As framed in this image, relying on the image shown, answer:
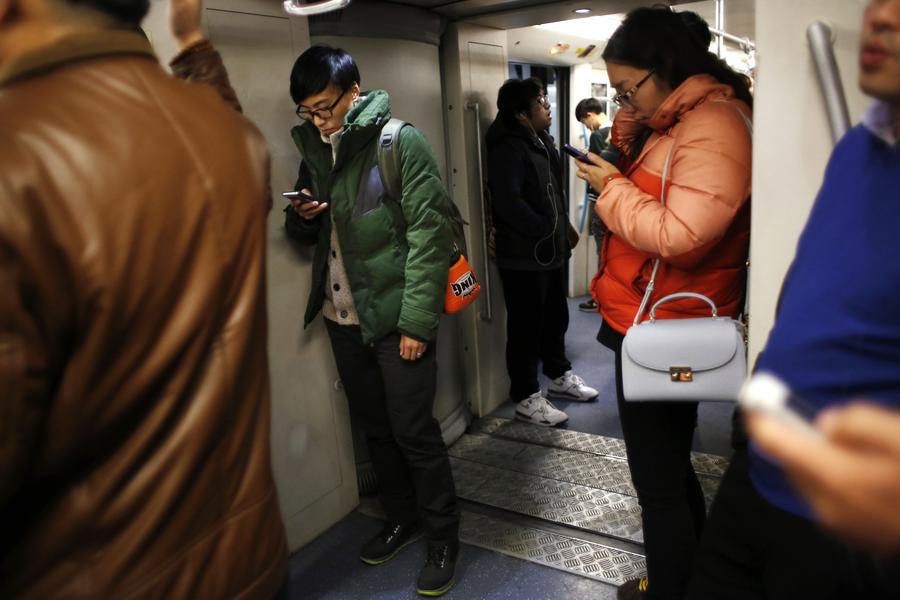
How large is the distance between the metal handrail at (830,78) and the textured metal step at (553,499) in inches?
71.9

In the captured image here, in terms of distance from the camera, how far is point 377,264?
7.48 ft

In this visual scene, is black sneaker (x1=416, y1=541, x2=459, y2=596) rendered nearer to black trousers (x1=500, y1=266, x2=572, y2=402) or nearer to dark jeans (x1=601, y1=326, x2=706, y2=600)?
dark jeans (x1=601, y1=326, x2=706, y2=600)

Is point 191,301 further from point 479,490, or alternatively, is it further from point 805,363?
point 479,490

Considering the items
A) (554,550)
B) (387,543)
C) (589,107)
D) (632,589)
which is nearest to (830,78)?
(632,589)

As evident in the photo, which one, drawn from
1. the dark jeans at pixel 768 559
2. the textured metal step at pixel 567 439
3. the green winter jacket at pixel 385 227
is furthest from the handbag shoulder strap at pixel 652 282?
the textured metal step at pixel 567 439

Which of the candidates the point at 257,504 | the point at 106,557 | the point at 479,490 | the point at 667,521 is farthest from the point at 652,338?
the point at 479,490

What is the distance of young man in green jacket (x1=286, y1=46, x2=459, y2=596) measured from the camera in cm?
222

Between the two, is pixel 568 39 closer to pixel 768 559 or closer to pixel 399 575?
pixel 399 575

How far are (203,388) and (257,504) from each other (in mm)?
243

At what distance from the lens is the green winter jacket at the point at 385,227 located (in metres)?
2.22

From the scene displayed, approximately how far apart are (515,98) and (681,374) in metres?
2.29

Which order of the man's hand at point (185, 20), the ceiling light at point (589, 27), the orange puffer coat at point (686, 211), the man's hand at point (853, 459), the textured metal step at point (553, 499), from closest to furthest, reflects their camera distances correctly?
the man's hand at point (853, 459), the man's hand at point (185, 20), the orange puffer coat at point (686, 211), the textured metal step at point (553, 499), the ceiling light at point (589, 27)

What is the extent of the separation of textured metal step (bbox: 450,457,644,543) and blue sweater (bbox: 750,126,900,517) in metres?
1.76

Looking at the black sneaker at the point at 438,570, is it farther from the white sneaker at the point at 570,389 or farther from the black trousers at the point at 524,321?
the white sneaker at the point at 570,389
